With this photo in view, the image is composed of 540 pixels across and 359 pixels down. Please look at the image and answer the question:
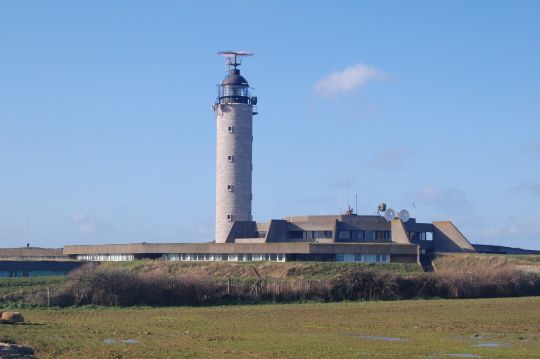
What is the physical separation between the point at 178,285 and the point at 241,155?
3021cm

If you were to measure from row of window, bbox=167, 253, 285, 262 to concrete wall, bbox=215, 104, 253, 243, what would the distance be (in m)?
5.64

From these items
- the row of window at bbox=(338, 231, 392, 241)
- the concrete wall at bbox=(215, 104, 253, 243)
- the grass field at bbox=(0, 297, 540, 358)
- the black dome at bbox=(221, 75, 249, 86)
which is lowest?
the grass field at bbox=(0, 297, 540, 358)

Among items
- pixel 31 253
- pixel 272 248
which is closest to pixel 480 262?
pixel 272 248

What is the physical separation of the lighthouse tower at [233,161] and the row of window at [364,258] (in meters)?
14.9

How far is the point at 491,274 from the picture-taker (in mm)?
70625

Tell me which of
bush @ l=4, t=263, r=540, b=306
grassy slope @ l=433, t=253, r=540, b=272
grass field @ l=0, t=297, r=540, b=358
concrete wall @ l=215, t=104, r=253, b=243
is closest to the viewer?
grass field @ l=0, t=297, r=540, b=358

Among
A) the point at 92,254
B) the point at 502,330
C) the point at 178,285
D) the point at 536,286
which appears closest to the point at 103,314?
the point at 178,285

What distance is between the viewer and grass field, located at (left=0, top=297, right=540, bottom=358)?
31922 millimetres

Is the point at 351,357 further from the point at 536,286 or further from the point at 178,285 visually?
the point at 536,286

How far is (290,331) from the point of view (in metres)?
40.9

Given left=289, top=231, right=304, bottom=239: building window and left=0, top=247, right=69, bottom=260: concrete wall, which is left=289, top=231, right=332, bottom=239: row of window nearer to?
left=289, top=231, right=304, bottom=239: building window

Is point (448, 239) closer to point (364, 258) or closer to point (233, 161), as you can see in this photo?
point (364, 258)

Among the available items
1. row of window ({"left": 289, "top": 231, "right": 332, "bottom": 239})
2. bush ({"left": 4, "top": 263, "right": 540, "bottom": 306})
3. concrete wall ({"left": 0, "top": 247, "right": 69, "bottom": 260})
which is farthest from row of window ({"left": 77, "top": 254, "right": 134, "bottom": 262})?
bush ({"left": 4, "top": 263, "right": 540, "bottom": 306})

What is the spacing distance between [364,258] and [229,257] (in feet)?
42.2
